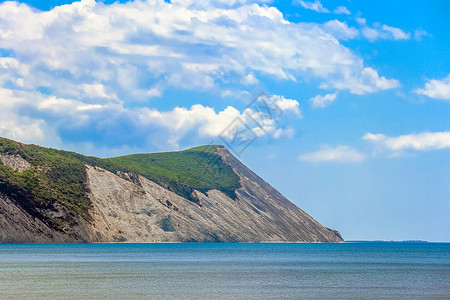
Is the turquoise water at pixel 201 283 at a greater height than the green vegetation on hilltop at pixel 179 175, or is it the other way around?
the green vegetation on hilltop at pixel 179 175

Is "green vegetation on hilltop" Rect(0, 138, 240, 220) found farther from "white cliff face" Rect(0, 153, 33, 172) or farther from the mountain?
"white cliff face" Rect(0, 153, 33, 172)

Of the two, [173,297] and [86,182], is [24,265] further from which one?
[86,182]

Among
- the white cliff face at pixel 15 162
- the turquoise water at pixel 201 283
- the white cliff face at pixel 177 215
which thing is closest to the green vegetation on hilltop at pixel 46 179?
the white cliff face at pixel 15 162

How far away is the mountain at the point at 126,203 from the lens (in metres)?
115

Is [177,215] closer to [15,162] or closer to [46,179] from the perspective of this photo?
[46,179]

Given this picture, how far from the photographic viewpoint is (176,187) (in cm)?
16462

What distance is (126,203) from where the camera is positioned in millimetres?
135500

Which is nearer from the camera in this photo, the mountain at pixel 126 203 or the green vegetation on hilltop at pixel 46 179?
the mountain at pixel 126 203

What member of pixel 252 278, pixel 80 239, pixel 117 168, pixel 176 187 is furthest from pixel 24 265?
pixel 176 187

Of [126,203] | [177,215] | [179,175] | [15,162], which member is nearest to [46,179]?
[15,162]

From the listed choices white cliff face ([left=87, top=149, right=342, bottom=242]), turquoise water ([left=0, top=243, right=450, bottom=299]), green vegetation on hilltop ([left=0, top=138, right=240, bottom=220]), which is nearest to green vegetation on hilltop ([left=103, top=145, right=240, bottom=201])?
green vegetation on hilltop ([left=0, top=138, right=240, bottom=220])

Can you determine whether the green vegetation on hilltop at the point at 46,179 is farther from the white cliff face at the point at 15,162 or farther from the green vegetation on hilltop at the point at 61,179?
the white cliff face at the point at 15,162

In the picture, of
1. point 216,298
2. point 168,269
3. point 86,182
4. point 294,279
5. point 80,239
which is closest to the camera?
point 216,298

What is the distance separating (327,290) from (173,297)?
11.3 m
